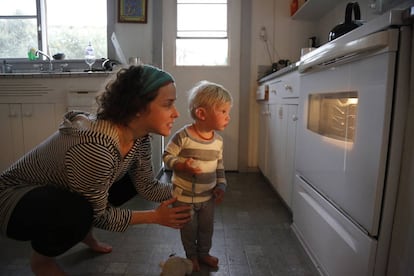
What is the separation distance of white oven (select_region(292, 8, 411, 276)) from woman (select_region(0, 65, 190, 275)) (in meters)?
0.51

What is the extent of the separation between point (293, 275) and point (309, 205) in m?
0.29

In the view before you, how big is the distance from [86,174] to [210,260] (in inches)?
27.1

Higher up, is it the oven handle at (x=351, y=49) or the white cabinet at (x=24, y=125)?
the oven handle at (x=351, y=49)

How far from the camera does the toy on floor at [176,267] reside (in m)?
1.09

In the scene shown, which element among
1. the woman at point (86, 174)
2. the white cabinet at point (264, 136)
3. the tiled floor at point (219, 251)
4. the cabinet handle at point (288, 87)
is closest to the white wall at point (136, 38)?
the white cabinet at point (264, 136)

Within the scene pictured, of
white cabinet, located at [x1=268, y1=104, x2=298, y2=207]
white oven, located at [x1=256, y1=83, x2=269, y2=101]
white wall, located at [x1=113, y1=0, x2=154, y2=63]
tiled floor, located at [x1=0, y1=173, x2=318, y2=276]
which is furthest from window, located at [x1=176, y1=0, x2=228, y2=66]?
tiled floor, located at [x1=0, y1=173, x2=318, y2=276]

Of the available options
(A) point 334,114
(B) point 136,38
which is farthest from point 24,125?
(A) point 334,114

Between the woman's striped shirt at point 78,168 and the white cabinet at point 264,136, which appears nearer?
the woman's striped shirt at point 78,168

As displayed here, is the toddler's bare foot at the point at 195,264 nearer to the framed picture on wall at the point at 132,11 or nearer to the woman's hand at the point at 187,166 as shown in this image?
the woman's hand at the point at 187,166

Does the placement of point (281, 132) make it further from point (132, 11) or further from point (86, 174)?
point (132, 11)

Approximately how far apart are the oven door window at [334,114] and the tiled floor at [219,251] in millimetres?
581

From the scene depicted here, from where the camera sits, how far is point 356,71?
0.86 meters

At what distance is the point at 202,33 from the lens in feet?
9.55

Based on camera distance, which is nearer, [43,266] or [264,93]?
[43,266]
